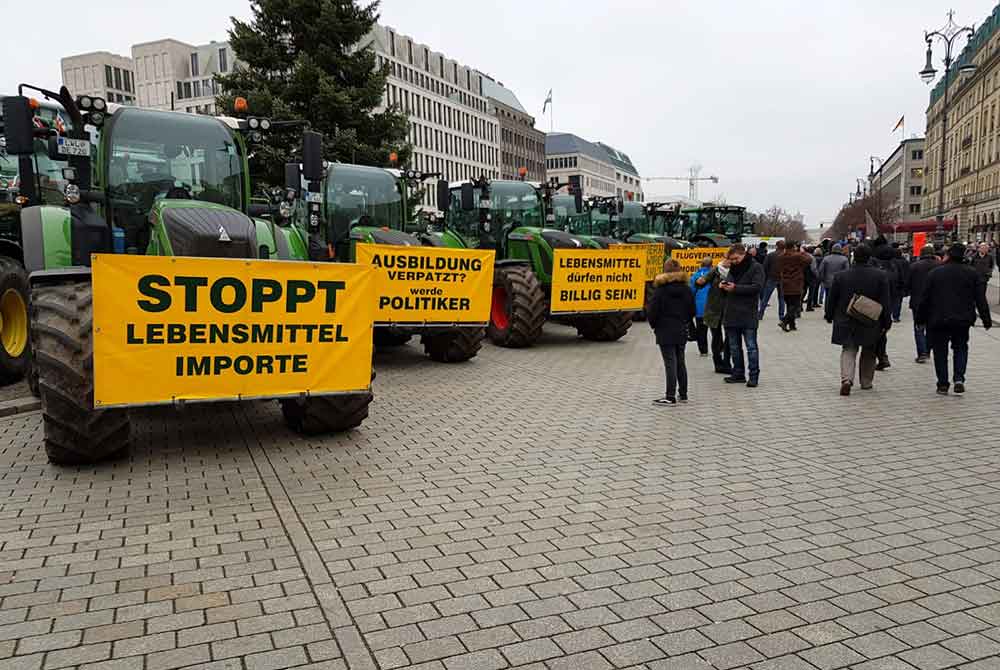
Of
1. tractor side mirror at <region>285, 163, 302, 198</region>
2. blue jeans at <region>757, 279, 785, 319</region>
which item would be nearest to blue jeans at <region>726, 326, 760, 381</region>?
tractor side mirror at <region>285, 163, 302, 198</region>

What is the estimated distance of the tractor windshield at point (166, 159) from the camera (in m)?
7.64

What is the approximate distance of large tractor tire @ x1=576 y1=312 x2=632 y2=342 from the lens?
14492 mm

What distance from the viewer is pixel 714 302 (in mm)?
11172

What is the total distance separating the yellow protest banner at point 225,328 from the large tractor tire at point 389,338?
18.3ft

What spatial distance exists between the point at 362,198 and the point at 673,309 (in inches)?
231

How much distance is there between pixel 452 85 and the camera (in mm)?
95812

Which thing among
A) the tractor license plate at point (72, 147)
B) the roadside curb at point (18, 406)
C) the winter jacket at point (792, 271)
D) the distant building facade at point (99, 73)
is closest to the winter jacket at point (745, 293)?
the winter jacket at point (792, 271)

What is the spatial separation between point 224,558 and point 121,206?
15.7ft

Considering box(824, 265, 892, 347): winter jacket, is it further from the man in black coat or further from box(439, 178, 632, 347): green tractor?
box(439, 178, 632, 347): green tractor

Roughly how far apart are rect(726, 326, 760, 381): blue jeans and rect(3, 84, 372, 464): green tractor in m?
5.27

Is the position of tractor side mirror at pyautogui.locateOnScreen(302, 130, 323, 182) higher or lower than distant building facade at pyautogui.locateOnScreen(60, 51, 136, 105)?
lower

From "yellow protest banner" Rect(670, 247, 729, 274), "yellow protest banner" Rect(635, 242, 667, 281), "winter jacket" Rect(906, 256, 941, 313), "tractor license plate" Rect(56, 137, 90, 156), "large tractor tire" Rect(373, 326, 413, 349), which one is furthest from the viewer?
"yellow protest banner" Rect(670, 247, 729, 274)

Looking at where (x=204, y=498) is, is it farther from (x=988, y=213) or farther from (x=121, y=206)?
(x=988, y=213)

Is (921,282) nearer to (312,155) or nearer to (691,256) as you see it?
(691,256)
